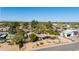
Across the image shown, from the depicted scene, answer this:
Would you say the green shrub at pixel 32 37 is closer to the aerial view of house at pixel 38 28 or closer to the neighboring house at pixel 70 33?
the aerial view of house at pixel 38 28

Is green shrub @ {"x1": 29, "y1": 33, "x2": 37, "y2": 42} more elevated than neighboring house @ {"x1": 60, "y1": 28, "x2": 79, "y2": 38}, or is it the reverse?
neighboring house @ {"x1": 60, "y1": 28, "x2": 79, "y2": 38}

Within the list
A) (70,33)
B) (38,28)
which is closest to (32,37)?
(38,28)

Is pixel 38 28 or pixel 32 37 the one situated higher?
pixel 38 28

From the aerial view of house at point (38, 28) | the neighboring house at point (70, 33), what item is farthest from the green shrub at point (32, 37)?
the neighboring house at point (70, 33)

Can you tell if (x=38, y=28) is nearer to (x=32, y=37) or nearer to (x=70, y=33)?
(x=32, y=37)

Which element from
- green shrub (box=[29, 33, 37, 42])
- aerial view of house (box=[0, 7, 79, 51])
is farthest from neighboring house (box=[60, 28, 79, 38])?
green shrub (box=[29, 33, 37, 42])

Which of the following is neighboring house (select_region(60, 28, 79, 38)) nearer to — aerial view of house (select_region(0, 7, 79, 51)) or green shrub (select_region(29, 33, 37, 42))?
aerial view of house (select_region(0, 7, 79, 51))

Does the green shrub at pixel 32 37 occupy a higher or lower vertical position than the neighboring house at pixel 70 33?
lower
